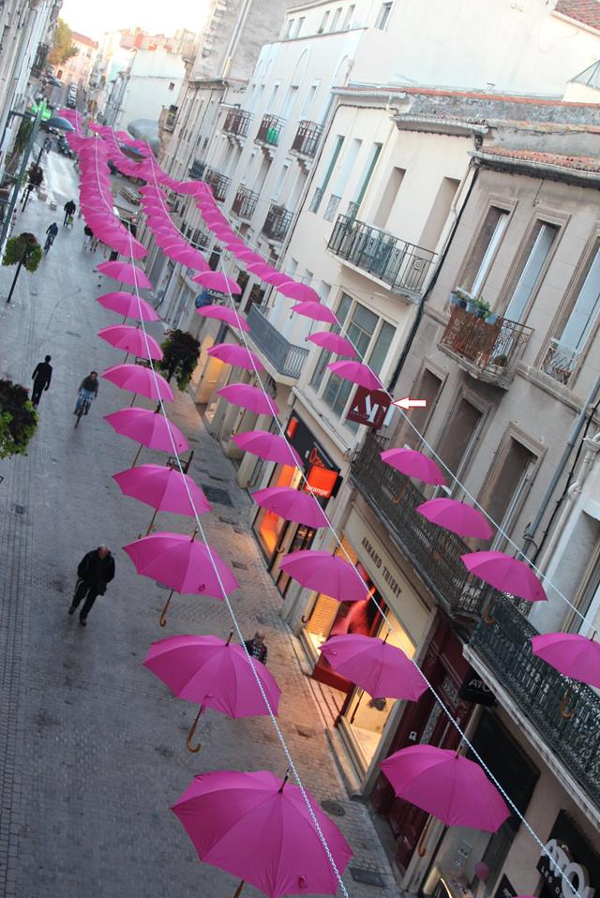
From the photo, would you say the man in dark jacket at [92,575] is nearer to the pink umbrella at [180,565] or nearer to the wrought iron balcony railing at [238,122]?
the pink umbrella at [180,565]

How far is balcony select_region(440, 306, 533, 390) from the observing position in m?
19.0

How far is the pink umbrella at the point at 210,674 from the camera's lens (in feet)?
45.1

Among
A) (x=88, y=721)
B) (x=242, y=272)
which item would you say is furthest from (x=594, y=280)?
(x=242, y=272)

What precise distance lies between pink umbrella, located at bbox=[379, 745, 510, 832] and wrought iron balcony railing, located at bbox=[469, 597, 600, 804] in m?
1.01

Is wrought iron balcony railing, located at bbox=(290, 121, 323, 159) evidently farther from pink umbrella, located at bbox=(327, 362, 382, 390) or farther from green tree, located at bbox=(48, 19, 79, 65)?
green tree, located at bbox=(48, 19, 79, 65)

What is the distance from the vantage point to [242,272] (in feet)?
142

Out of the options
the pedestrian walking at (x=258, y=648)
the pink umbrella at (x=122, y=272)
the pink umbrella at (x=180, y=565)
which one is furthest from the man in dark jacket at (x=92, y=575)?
the pink umbrella at (x=122, y=272)

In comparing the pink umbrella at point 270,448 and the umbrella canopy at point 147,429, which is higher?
the pink umbrella at point 270,448

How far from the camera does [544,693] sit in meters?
14.0

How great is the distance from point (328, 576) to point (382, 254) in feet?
35.3

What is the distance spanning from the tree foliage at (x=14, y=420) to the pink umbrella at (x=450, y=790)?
24.9 feet

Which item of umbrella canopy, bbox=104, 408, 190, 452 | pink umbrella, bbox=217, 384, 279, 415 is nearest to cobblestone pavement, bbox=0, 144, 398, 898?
umbrella canopy, bbox=104, 408, 190, 452

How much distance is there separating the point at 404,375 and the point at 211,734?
912cm

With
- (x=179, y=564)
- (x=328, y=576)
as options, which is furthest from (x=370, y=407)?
(x=179, y=564)
